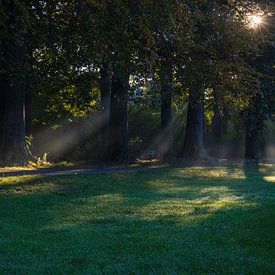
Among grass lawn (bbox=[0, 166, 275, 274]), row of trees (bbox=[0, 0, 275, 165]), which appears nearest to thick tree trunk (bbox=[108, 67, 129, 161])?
row of trees (bbox=[0, 0, 275, 165])

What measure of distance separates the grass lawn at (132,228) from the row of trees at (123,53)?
3.50m

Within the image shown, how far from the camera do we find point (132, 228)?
8883 mm

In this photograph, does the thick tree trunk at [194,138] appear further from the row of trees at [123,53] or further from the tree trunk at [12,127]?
the tree trunk at [12,127]

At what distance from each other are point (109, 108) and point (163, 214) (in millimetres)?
17113

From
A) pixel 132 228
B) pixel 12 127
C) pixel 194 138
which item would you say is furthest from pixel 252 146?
pixel 132 228

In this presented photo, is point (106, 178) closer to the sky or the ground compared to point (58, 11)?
closer to the ground

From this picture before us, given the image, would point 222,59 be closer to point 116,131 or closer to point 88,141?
point 116,131

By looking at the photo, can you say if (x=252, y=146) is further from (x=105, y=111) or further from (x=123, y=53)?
(x=123, y=53)

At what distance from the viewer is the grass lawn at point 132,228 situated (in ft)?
21.4

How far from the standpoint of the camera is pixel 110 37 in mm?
11703

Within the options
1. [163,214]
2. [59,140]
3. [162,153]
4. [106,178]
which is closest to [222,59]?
[106,178]

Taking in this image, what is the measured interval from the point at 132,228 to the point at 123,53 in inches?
199

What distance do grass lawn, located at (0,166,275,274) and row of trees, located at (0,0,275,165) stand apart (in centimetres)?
350

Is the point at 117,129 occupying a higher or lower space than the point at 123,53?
lower
